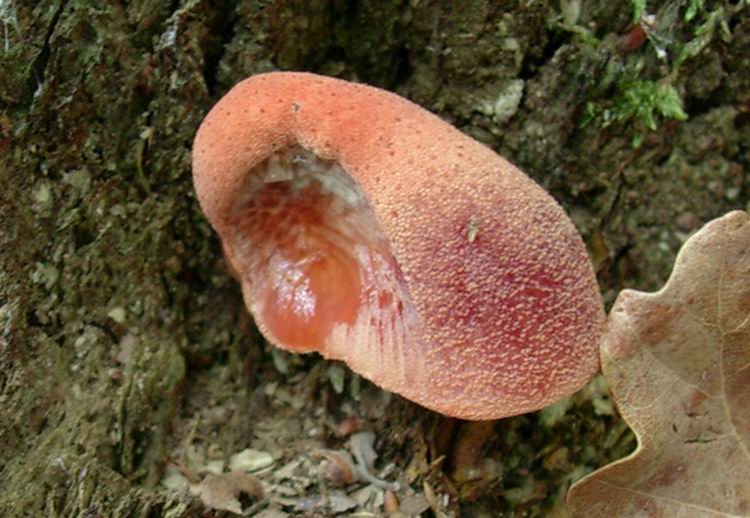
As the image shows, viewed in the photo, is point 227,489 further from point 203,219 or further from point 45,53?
point 45,53

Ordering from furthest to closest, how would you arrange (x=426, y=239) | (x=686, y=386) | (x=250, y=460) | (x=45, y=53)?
(x=250, y=460), (x=45, y=53), (x=686, y=386), (x=426, y=239)

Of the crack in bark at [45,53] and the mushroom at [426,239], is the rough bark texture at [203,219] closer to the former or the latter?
the crack in bark at [45,53]

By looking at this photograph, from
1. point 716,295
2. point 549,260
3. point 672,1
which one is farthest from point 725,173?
point 549,260

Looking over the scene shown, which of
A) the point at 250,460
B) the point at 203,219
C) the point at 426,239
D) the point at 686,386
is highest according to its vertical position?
the point at 426,239

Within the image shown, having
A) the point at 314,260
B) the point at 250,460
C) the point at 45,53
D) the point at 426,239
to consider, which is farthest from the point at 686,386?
the point at 45,53

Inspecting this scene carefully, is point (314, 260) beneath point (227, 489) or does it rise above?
above

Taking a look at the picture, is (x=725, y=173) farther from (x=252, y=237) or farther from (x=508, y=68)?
(x=252, y=237)

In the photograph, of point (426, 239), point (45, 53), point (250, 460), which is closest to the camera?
point (426, 239)

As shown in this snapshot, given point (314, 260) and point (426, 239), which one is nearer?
Result: point (426, 239)

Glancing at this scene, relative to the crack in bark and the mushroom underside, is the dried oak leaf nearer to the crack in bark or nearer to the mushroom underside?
the mushroom underside
